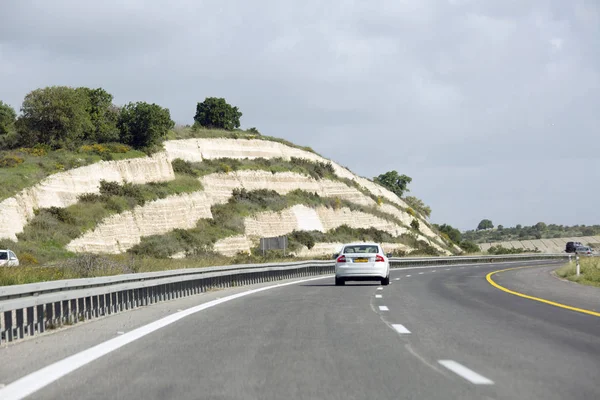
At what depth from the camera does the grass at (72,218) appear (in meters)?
49.5

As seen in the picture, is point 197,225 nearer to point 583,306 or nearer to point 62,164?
point 62,164

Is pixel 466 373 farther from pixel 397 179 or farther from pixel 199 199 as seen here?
pixel 397 179

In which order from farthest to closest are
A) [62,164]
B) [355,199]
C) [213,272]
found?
[355,199]
[62,164]
[213,272]

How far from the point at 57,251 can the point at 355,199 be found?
2151 inches


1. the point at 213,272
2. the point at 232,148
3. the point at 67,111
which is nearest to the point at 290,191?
the point at 232,148

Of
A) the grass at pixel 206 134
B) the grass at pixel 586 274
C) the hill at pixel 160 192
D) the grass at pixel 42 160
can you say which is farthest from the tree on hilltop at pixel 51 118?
the grass at pixel 586 274

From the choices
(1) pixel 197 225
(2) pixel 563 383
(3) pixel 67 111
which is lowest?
(2) pixel 563 383

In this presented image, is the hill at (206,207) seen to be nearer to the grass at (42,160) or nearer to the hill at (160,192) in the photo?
the hill at (160,192)

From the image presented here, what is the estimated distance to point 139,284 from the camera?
19578mm

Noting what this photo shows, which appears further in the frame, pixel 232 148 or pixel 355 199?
pixel 355 199

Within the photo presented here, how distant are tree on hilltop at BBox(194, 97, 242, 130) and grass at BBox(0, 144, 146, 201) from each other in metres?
41.1

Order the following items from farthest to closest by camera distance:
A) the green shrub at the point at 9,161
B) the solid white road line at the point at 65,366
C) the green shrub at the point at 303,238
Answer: the green shrub at the point at 303,238
the green shrub at the point at 9,161
the solid white road line at the point at 65,366

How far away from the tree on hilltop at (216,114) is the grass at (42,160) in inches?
1617

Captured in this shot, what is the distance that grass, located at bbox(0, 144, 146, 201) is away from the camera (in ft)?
182
